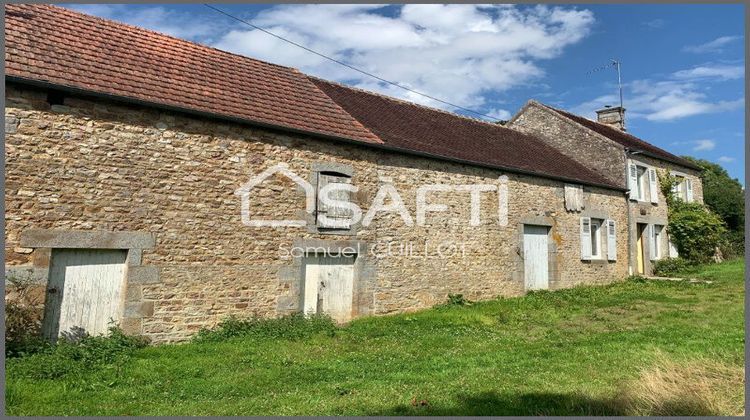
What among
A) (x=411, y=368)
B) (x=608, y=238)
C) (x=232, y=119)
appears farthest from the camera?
(x=608, y=238)

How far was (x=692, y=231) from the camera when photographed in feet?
64.8

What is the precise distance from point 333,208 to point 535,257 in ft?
22.6

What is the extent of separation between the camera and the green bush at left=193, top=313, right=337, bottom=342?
26.8 feet

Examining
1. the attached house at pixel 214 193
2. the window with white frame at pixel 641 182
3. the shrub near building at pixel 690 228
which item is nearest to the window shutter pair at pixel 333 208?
the attached house at pixel 214 193

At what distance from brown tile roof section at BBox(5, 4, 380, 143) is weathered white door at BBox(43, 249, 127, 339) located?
2.55 m

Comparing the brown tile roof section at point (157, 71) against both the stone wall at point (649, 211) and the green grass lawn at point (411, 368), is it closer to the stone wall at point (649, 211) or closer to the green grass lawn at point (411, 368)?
the green grass lawn at point (411, 368)

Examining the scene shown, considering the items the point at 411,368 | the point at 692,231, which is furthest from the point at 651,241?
the point at 411,368

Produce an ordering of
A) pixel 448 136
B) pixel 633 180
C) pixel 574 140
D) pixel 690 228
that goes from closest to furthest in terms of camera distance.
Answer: pixel 448 136 < pixel 633 180 < pixel 574 140 < pixel 690 228

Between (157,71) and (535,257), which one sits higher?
Result: (157,71)

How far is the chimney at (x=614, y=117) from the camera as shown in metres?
23.1

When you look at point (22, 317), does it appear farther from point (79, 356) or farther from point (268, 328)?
point (268, 328)

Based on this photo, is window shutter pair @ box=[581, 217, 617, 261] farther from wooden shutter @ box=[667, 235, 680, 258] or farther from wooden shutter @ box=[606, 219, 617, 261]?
wooden shutter @ box=[667, 235, 680, 258]

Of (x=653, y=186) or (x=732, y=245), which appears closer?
(x=653, y=186)

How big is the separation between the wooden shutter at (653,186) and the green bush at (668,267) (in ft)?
7.74
